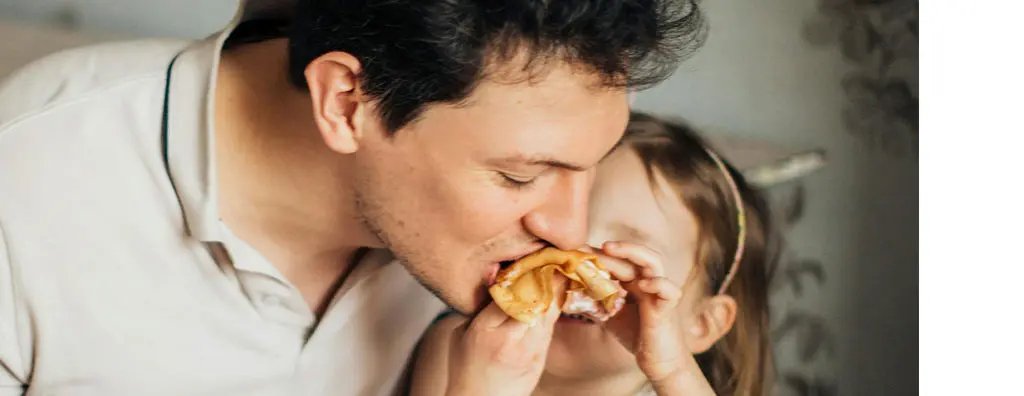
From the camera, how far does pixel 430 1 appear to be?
75cm

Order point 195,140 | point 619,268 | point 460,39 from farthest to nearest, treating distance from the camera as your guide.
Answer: point 619,268
point 195,140
point 460,39

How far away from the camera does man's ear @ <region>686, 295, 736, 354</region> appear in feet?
3.47

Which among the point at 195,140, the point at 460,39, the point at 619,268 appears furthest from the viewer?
the point at 619,268

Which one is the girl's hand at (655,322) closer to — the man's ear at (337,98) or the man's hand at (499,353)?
the man's hand at (499,353)

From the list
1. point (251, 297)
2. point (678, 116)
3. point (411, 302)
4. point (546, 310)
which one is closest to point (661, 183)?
point (678, 116)

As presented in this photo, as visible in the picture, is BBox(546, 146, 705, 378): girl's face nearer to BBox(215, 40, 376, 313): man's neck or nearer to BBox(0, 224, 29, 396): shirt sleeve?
BBox(215, 40, 376, 313): man's neck

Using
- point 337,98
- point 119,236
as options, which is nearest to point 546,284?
point 337,98

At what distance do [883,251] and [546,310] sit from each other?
1.23ft

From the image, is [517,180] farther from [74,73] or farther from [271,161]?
[74,73]

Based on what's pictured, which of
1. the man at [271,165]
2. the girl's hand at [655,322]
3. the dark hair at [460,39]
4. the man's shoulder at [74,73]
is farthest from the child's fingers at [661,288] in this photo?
the man's shoulder at [74,73]

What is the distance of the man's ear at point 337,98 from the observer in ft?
2.68

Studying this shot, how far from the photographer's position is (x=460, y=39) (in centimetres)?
77

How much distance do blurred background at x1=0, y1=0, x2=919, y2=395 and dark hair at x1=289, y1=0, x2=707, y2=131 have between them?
0.71 feet

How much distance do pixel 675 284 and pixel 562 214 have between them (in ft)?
0.67
